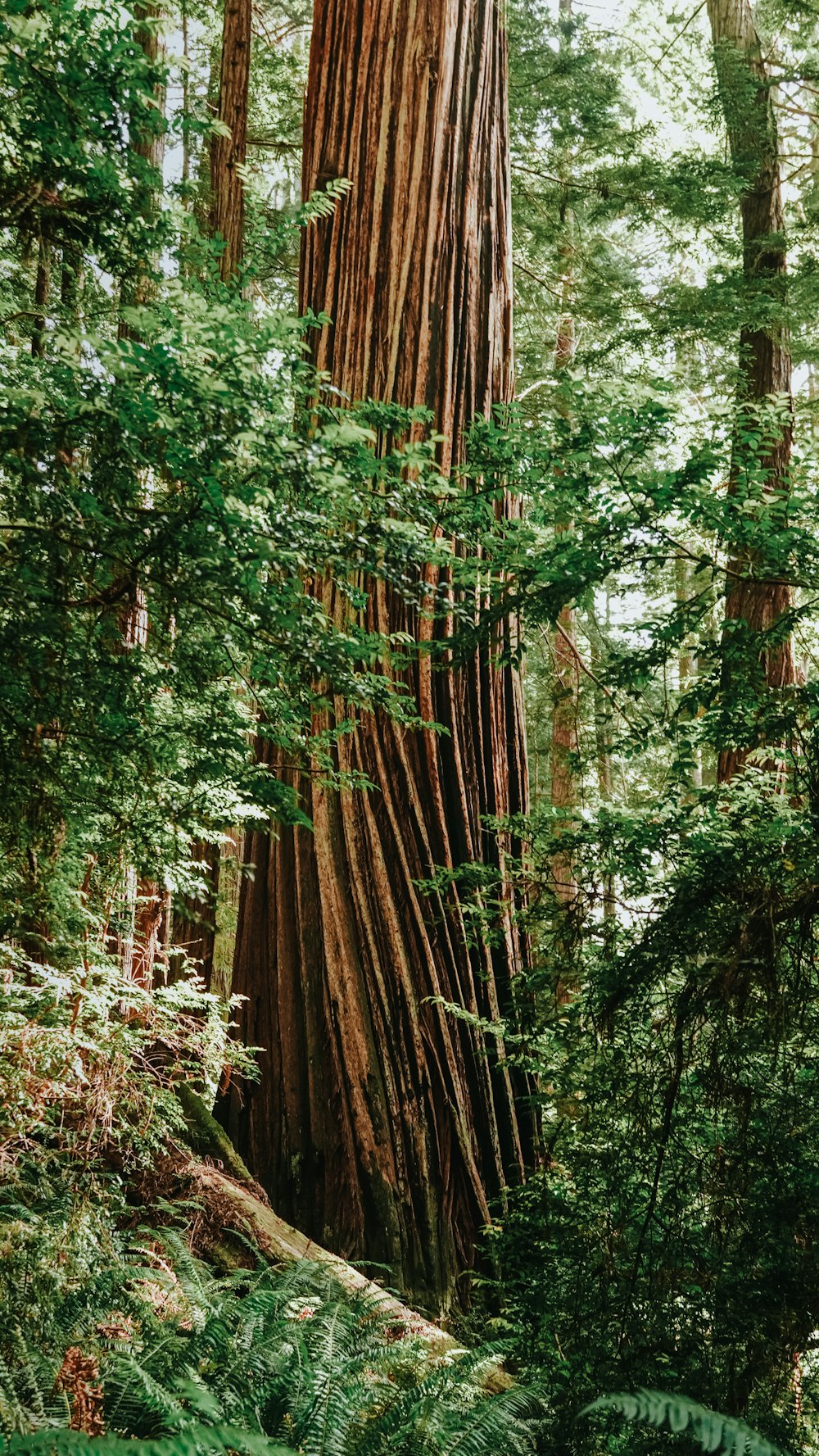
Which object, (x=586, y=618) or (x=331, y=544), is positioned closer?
(x=331, y=544)

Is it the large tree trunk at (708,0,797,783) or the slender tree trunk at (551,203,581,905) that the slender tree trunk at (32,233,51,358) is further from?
the slender tree trunk at (551,203,581,905)

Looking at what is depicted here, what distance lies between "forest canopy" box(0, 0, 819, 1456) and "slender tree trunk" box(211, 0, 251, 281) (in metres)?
1.19

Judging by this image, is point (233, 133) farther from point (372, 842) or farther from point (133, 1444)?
point (133, 1444)

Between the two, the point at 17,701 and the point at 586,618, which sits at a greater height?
the point at 586,618

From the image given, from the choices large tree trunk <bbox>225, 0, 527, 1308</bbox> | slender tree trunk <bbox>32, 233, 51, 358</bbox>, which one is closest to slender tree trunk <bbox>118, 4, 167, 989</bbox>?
slender tree trunk <bbox>32, 233, 51, 358</bbox>

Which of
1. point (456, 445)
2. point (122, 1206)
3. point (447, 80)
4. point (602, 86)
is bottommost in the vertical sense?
point (122, 1206)

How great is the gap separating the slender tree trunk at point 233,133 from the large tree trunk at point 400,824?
1.15 metres

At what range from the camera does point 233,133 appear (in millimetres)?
5938

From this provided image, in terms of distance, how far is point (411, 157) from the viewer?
4.62 meters

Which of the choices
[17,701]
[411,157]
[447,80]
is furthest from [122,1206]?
[447,80]

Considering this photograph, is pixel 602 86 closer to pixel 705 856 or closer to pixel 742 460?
pixel 742 460

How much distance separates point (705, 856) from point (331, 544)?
3.95ft

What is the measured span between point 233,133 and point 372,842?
14.6 feet

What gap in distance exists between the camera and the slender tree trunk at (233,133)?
5.96 meters
